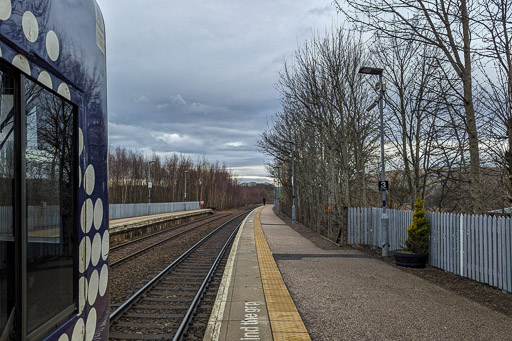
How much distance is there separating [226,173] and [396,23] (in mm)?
88695

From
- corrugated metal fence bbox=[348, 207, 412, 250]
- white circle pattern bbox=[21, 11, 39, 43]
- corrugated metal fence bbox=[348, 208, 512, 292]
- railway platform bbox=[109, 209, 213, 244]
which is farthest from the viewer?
railway platform bbox=[109, 209, 213, 244]

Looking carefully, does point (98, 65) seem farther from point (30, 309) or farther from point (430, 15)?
point (430, 15)

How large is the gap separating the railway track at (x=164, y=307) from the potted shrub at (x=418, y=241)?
5.48 meters

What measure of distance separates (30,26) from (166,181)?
67.6 meters

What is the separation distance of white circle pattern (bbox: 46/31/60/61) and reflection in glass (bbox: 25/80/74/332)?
0.20 meters

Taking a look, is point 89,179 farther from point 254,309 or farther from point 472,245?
point 472,245

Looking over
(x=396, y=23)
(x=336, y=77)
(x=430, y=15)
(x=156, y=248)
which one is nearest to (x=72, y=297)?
(x=396, y=23)

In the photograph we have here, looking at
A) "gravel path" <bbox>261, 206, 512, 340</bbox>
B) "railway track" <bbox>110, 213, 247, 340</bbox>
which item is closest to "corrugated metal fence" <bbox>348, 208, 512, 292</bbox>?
"gravel path" <bbox>261, 206, 512, 340</bbox>

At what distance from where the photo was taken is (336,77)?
17219 millimetres

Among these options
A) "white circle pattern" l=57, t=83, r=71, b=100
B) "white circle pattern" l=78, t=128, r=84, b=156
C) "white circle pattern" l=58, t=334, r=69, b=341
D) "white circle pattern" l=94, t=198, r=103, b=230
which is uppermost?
"white circle pattern" l=57, t=83, r=71, b=100

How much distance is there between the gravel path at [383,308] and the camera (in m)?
5.20

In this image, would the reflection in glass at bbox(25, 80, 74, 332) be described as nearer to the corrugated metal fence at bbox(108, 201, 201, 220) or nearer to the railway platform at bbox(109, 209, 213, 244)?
the railway platform at bbox(109, 209, 213, 244)

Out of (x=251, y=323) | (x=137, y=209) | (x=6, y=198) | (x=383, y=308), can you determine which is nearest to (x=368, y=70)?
(x=383, y=308)

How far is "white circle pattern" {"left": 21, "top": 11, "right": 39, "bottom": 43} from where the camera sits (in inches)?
68.4
